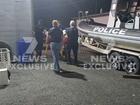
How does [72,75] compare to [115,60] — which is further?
[115,60]

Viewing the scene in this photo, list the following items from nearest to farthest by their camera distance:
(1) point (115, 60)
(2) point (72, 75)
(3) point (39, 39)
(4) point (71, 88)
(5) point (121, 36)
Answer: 1. (4) point (71, 88)
2. (2) point (72, 75)
3. (5) point (121, 36)
4. (1) point (115, 60)
5. (3) point (39, 39)

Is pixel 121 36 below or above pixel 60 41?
above

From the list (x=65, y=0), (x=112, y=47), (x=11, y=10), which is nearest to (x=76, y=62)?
(x=112, y=47)

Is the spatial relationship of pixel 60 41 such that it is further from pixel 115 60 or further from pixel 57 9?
pixel 57 9

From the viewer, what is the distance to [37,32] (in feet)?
50.0

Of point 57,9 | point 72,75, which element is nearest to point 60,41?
point 72,75

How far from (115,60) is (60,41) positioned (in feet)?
7.03

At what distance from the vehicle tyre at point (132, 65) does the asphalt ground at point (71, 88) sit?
24 cm

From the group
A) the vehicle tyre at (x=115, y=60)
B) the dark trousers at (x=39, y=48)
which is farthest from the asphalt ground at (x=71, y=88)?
the dark trousers at (x=39, y=48)

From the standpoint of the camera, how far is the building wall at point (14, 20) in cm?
1398

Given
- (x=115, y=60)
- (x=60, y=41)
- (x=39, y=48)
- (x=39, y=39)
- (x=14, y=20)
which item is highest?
(x=14, y=20)

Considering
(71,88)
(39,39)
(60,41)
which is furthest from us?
(39,39)

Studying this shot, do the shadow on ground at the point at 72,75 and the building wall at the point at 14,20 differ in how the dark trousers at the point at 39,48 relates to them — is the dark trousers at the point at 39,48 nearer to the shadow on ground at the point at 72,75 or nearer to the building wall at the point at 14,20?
the building wall at the point at 14,20

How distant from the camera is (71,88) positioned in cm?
871
